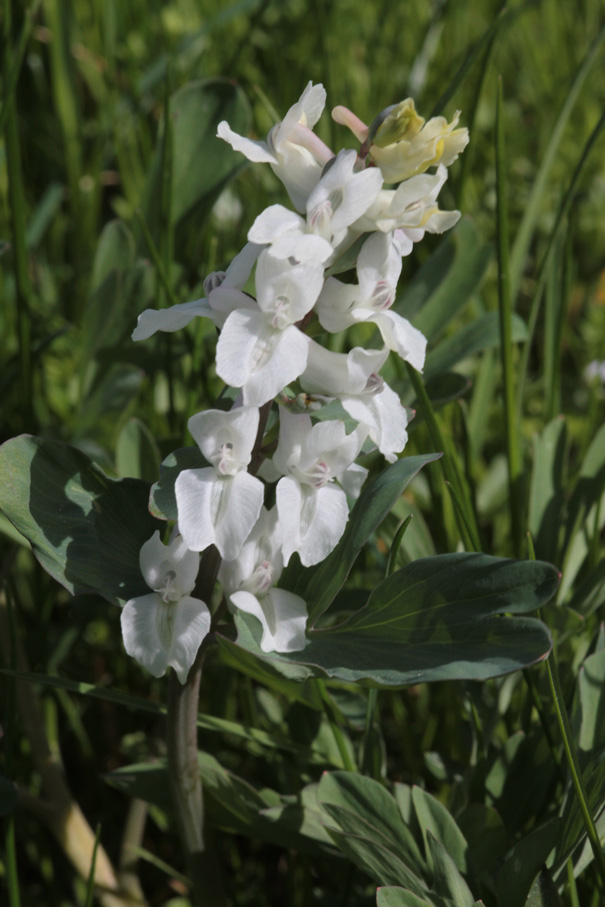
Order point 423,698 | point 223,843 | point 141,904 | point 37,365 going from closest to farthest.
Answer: point 141,904
point 223,843
point 423,698
point 37,365

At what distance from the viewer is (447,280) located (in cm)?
123

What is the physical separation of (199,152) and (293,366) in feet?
2.51

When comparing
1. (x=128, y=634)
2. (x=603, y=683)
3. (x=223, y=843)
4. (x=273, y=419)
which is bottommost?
(x=223, y=843)

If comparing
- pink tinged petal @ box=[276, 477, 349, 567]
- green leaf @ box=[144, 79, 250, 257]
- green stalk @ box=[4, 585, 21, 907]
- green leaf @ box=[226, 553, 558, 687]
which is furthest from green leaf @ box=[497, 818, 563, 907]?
green leaf @ box=[144, 79, 250, 257]

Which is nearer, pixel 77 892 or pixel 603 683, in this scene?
pixel 603 683

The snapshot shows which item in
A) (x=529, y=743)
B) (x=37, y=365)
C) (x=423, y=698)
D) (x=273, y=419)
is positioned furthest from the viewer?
(x=37, y=365)

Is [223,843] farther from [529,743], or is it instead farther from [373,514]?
[373,514]

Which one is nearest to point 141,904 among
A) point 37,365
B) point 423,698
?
point 423,698

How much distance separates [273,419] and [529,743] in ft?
1.67

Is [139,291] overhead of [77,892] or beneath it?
overhead

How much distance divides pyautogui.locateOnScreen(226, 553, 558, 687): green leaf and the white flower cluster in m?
0.05

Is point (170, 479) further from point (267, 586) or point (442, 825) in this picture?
point (442, 825)

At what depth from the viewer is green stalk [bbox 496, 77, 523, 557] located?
1066mm

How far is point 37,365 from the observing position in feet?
4.92
